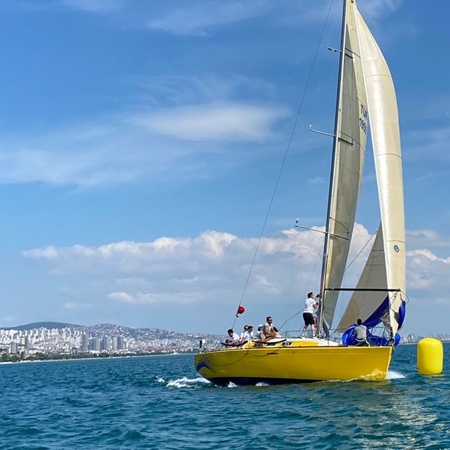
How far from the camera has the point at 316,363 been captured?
73.6 feet

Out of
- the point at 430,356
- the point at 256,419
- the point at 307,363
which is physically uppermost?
the point at 430,356

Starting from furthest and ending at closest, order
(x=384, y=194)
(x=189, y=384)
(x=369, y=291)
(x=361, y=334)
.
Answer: (x=189, y=384) < (x=369, y=291) < (x=384, y=194) < (x=361, y=334)

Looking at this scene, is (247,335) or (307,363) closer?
(307,363)

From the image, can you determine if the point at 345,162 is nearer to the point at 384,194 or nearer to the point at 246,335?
the point at 384,194

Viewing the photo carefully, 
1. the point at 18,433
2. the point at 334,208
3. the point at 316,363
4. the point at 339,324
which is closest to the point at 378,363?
the point at 316,363

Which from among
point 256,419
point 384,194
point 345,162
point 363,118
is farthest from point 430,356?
point 256,419

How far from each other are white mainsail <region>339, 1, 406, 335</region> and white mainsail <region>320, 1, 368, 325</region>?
0.65m

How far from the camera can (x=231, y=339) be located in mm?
27172

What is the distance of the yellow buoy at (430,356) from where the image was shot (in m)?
25.7

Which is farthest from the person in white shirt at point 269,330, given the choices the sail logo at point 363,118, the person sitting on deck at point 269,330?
the sail logo at point 363,118

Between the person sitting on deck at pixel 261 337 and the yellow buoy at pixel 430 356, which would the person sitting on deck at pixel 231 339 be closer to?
the person sitting on deck at pixel 261 337

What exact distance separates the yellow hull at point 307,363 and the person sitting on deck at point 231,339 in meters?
2.20

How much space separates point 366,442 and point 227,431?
3284 millimetres

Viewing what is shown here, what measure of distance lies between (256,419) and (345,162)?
39.9 feet
